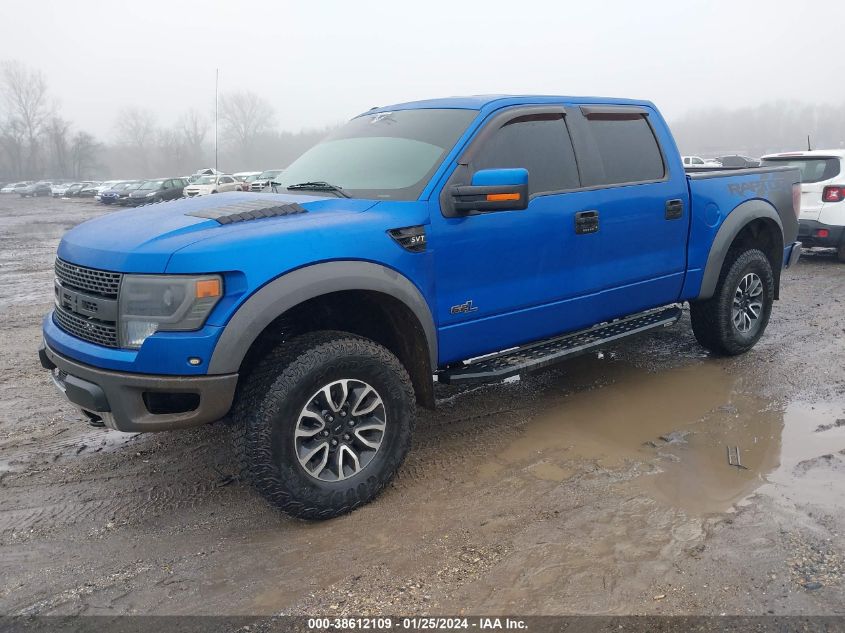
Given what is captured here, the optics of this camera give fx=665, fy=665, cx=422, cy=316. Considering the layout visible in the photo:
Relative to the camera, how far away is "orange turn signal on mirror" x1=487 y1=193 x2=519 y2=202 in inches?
129

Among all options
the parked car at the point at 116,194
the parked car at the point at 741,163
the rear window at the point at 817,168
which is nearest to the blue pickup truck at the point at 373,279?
the parked car at the point at 741,163

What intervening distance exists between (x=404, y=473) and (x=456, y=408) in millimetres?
1044

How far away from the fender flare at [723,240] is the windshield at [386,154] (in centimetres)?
233

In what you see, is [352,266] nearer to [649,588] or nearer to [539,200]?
[539,200]

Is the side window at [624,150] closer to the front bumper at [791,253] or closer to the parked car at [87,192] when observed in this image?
the front bumper at [791,253]

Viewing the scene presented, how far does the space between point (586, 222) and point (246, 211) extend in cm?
205

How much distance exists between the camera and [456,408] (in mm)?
4656

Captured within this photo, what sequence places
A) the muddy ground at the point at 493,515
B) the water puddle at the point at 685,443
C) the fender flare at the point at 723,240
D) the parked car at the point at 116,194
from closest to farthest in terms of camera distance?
the muddy ground at the point at 493,515
the water puddle at the point at 685,443
the fender flare at the point at 723,240
the parked car at the point at 116,194

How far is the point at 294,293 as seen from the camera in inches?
116

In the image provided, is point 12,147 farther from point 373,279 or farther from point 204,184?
point 373,279

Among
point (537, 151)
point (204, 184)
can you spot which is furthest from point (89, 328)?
point (204, 184)

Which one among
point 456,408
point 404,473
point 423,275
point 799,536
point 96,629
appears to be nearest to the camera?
point 96,629

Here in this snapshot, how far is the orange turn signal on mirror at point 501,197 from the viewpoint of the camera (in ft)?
10.7

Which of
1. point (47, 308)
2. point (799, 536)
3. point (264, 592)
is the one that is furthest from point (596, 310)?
point (47, 308)
